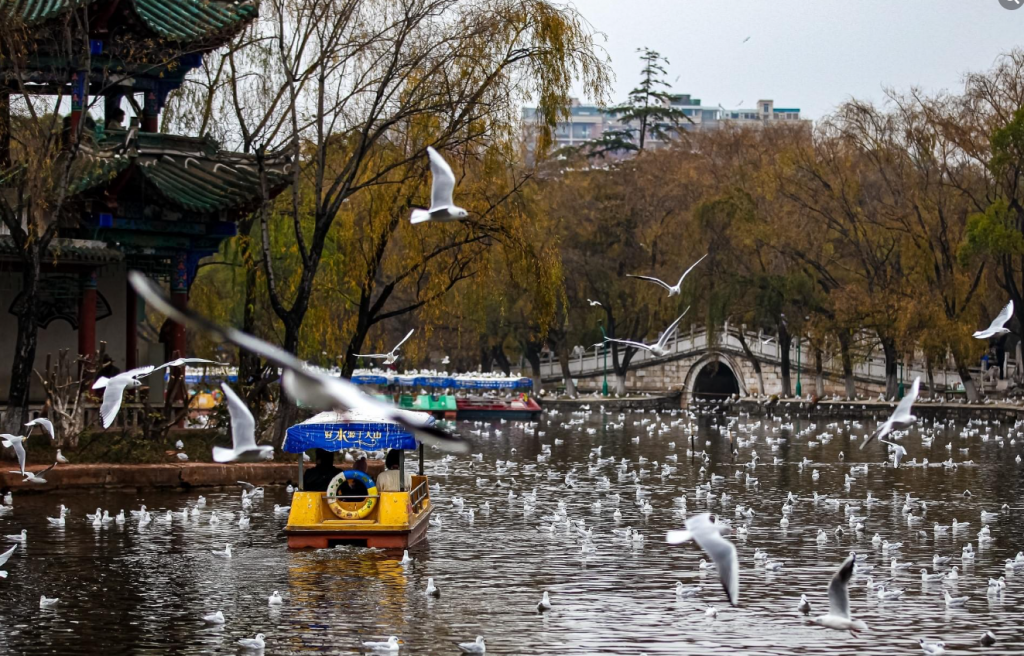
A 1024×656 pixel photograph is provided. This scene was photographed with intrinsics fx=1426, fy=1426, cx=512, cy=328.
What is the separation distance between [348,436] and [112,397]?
3.82 meters

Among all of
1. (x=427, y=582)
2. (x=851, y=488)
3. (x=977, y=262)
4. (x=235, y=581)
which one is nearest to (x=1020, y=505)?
(x=851, y=488)

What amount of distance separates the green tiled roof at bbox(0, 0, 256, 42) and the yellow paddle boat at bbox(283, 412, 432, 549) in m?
11.9

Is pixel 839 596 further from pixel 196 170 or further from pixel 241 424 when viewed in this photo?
pixel 196 170

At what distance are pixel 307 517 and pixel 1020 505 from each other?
1268 cm

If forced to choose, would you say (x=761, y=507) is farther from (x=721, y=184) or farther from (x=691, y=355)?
(x=691, y=355)

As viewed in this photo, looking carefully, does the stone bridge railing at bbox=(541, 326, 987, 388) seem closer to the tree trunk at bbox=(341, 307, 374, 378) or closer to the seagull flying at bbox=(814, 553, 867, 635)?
the tree trunk at bbox=(341, 307, 374, 378)

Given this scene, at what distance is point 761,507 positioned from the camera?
23.7 metres

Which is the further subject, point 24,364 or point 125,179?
point 125,179

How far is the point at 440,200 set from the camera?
42.4 feet

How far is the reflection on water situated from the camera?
13.5m

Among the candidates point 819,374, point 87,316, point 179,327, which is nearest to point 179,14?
point 179,327

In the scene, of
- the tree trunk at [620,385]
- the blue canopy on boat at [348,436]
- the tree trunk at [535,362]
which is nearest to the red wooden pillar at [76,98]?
the blue canopy on boat at [348,436]

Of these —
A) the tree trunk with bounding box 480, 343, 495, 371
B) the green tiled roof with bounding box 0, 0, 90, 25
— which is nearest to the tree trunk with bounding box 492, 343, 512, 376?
the tree trunk with bounding box 480, 343, 495, 371

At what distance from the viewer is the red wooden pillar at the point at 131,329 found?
95.9ft
